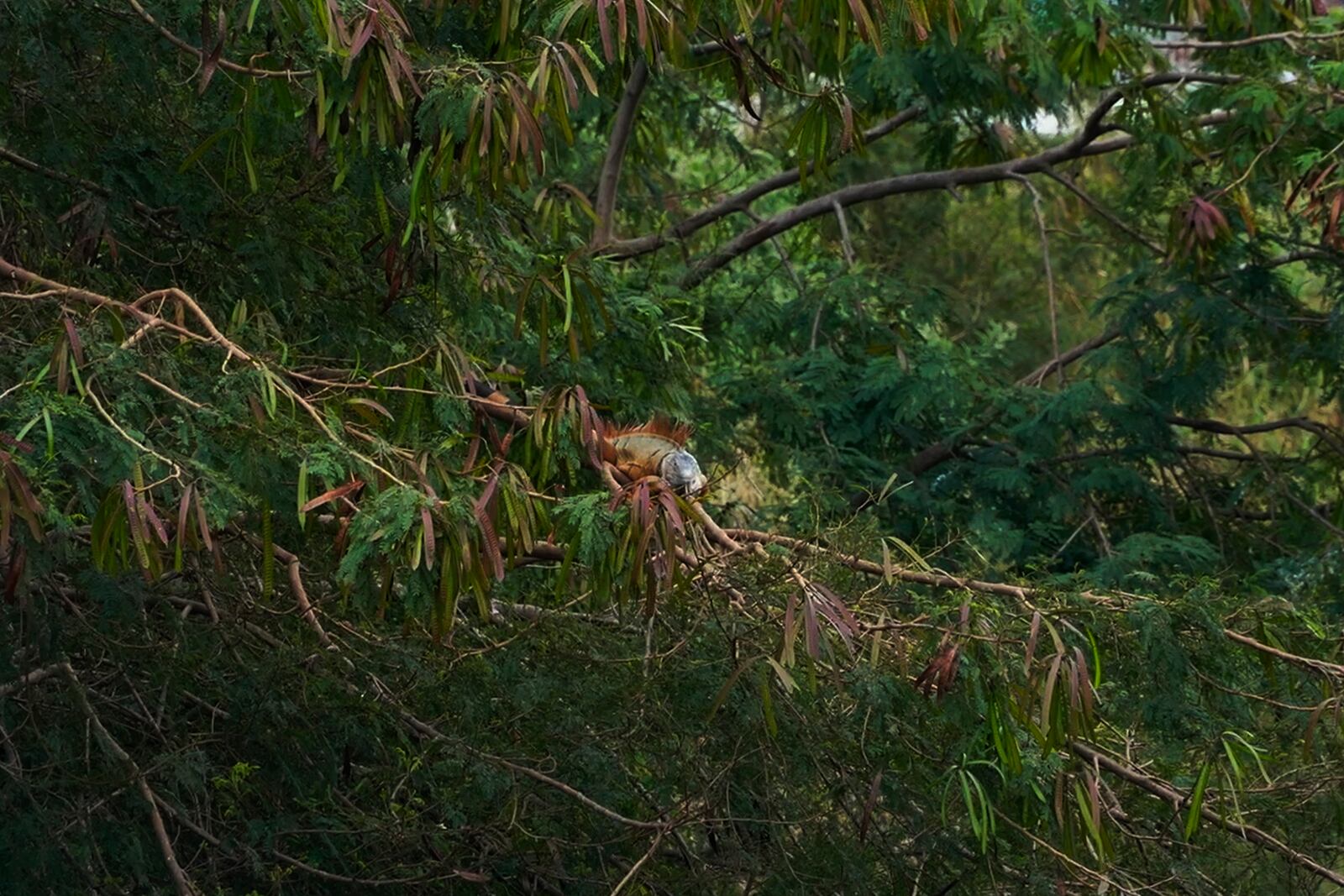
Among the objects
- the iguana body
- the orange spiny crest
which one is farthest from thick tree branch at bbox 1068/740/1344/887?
the orange spiny crest

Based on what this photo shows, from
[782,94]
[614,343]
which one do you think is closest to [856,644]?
[614,343]

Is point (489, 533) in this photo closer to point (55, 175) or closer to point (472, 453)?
point (472, 453)

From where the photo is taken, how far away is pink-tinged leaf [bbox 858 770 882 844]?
3402 millimetres

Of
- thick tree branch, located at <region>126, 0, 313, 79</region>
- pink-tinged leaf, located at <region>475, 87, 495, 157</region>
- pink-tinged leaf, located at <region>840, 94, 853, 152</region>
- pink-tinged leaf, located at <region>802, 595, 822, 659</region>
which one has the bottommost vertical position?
pink-tinged leaf, located at <region>802, 595, 822, 659</region>

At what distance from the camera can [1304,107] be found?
590 cm

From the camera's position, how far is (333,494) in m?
2.84

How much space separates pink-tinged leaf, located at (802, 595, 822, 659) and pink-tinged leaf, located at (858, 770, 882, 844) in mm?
552

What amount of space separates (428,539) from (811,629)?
62 cm

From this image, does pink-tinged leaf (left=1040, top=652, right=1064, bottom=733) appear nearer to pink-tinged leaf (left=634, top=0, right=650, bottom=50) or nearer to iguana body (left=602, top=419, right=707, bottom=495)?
iguana body (left=602, top=419, right=707, bottom=495)

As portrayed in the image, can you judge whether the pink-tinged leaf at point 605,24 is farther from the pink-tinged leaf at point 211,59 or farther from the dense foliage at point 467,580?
the pink-tinged leaf at point 211,59

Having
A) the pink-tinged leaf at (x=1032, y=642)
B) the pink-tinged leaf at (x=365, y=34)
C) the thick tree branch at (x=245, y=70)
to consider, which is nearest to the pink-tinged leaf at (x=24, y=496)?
the pink-tinged leaf at (x=365, y=34)

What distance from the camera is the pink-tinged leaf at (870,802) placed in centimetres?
340

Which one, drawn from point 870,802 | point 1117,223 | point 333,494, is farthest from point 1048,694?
point 1117,223

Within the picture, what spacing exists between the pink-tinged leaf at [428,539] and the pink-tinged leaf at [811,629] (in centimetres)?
59
